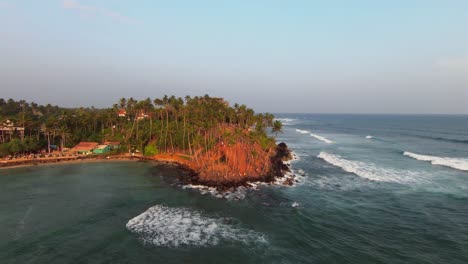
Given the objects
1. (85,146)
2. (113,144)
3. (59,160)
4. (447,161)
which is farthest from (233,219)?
(447,161)

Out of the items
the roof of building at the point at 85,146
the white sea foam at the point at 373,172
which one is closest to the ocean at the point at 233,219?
the white sea foam at the point at 373,172

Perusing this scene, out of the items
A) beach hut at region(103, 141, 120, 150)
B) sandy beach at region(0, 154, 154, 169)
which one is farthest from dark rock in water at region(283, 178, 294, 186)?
beach hut at region(103, 141, 120, 150)

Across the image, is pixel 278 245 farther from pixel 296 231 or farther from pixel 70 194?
pixel 70 194

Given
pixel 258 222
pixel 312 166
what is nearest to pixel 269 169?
pixel 312 166

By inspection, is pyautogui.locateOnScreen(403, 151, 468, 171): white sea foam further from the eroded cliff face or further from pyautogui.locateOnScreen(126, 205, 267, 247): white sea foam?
pyautogui.locateOnScreen(126, 205, 267, 247): white sea foam

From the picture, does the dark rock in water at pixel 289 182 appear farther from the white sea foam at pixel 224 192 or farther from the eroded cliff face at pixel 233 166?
the white sea foam at pixel 224 192
